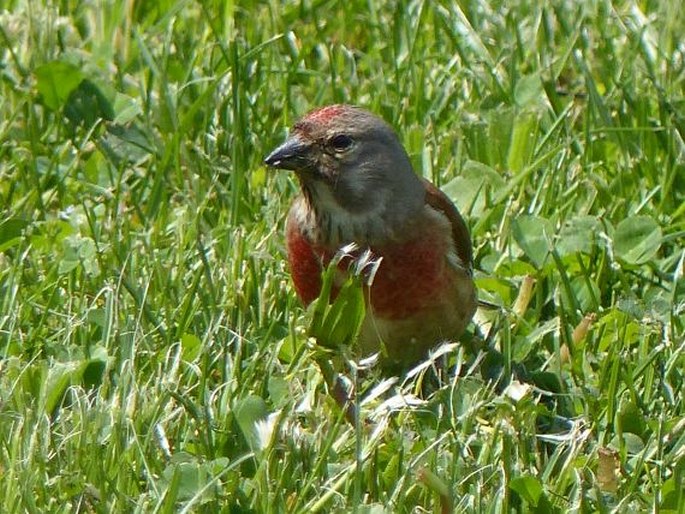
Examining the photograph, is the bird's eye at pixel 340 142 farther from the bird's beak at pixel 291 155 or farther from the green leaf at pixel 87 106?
the green leaf at pixel 87 106

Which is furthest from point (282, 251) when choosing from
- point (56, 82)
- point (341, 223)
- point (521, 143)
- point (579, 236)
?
point (56, 82)

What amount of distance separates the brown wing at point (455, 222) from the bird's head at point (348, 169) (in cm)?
11

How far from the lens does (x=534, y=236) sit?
433 cm

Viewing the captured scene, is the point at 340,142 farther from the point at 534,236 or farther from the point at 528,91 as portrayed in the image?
the point at 528,91

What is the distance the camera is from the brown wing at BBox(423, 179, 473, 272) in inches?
158

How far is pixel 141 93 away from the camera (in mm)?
4914

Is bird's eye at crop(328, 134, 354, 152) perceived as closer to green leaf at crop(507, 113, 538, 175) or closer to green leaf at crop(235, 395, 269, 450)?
green leaf at crop(235, 395, 269, 450)

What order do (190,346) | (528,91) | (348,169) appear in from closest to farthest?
(190,346) → (348,169) → (528,91)

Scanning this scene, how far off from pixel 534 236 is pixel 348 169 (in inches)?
27.3

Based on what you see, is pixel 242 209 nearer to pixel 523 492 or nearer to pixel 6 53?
pixel 6 53

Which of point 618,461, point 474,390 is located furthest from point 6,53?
point 618,461

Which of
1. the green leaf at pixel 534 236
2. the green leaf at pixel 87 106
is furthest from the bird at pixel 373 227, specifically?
the green leaf at pixel 87 106

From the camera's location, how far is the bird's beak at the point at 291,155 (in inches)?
148

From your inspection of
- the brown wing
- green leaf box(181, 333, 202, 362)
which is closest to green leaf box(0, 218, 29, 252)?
green leaf box(181, 333, 202, 362)
